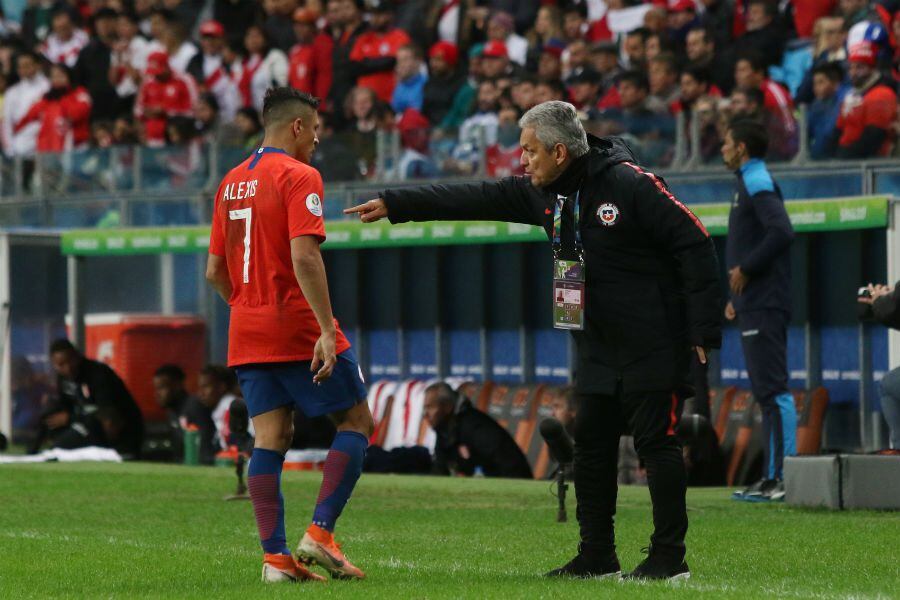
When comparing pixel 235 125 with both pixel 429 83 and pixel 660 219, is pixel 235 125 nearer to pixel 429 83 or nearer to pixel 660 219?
pixel 429 83

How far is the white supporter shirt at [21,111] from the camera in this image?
21969 mm

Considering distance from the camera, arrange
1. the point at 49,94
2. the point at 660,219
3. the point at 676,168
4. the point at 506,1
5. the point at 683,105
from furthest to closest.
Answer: the point at 49,94, the point at 506,1, the point at 683,105, the point at 676,168, the point at 660,219

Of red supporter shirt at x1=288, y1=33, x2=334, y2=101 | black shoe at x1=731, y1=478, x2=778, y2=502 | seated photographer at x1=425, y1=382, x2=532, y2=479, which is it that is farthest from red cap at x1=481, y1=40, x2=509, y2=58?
black shoe at x1=731, y1=478, x2=778, y2=502

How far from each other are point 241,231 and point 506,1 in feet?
40.6

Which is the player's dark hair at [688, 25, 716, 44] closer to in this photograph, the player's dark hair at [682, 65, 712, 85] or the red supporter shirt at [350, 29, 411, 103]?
the player's dark hair at [682, 65, 712, 85]

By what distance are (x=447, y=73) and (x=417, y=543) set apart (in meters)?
10.2

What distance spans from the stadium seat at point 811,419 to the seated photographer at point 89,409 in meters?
6.19

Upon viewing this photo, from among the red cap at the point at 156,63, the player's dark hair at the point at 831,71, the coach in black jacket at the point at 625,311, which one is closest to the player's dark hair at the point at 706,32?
the player's dark hair at the point at 831,71

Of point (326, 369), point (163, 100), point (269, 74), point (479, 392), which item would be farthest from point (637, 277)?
point (163, 100)

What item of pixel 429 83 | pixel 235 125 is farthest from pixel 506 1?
pixel 235 125

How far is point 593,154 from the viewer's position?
6809mm

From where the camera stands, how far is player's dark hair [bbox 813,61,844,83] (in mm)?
13828

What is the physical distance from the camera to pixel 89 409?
16.1m

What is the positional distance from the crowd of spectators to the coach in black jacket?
649 centimetres
